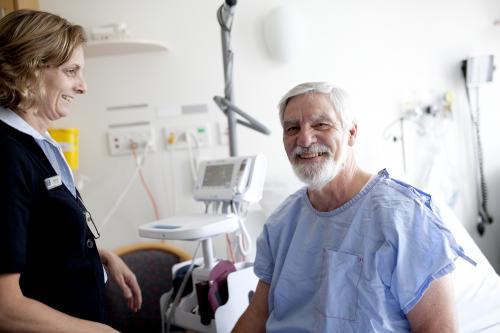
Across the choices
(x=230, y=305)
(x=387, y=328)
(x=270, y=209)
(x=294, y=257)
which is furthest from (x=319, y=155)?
(x=270, y=209)

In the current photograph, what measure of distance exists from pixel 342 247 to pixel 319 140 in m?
0.30

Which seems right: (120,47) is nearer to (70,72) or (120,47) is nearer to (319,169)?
(70,72)

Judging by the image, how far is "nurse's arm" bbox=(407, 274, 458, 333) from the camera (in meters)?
0.96

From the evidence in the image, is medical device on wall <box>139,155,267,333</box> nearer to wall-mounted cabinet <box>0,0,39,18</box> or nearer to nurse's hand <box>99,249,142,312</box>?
nurse's hand <box>99,249,142,312</box>

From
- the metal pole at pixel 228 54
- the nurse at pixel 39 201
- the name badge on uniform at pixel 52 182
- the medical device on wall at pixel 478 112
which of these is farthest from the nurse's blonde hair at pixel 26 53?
the medical device on wall at pixel 478 112

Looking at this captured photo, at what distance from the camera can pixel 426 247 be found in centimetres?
100

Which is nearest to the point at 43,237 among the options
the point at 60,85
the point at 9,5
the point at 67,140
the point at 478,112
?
the point at 60,85

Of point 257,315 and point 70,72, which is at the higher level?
point 70,72

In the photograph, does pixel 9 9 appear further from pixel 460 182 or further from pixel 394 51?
pixel 460 182

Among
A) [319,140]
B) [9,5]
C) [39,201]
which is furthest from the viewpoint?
[9,5]

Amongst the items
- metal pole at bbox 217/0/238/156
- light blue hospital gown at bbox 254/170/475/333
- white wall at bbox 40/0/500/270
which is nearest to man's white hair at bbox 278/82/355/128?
light blue hospital gown at bbox 254/170/475/333

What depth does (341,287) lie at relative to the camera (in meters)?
1.08

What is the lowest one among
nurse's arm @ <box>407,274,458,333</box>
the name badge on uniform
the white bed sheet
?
the white bed sheet

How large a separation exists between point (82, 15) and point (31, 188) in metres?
1.78
